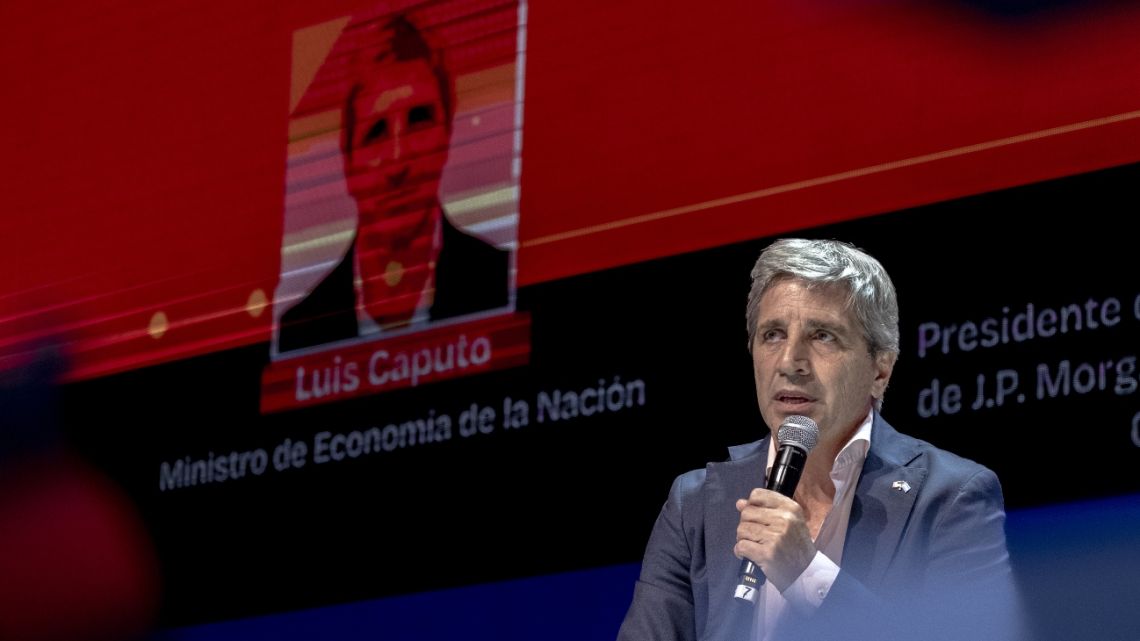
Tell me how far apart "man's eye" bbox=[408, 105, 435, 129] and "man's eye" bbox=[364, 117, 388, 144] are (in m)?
0.08

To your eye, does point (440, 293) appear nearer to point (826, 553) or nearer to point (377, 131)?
point (377, 131)

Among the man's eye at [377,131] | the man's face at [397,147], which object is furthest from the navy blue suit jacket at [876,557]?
the man's eye at [377,131]

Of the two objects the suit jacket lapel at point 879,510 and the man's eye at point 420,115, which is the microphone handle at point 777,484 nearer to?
the suit jacket lapel at point 879,510

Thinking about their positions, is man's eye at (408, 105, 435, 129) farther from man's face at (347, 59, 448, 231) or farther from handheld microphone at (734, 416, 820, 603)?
handheld microphone at (734, 416, 820, 603)

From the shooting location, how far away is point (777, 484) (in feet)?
7.57

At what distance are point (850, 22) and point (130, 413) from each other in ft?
6.56

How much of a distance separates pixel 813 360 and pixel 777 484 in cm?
33

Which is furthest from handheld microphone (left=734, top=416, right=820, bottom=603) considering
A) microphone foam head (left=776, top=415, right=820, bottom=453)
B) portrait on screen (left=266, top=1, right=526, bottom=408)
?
portrait on screen (left=266, top=1, right=526, bottom=408)

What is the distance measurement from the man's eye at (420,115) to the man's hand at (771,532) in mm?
1879

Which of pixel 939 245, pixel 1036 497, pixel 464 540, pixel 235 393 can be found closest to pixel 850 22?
pixel 939 245

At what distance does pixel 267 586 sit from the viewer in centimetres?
399

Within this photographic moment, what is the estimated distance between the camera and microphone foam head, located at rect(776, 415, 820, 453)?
236 cm

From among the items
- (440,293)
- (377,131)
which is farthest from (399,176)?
(440,293)

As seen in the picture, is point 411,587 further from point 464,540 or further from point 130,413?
point 130,413
